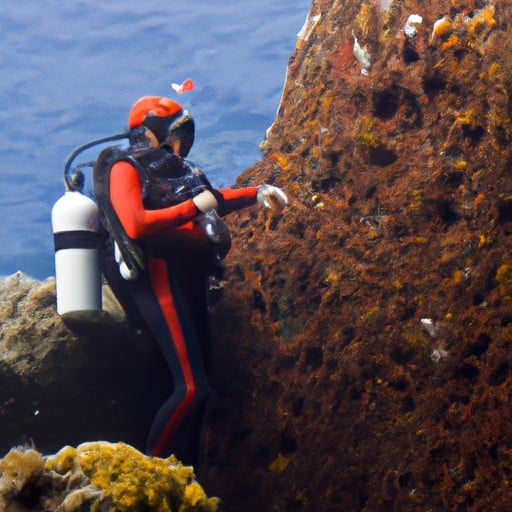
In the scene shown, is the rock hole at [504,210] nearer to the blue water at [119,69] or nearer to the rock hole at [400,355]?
the rock hole at [400,355]

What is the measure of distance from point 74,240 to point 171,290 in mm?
898

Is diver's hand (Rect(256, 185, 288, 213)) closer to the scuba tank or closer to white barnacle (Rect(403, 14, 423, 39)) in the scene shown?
the scuba tank

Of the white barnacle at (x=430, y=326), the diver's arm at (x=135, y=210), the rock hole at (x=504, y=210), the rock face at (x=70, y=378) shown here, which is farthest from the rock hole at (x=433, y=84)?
the rock face at (x=70, y=378)

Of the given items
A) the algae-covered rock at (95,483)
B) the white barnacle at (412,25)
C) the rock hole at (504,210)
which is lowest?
the algae-covered rock at (95,483)

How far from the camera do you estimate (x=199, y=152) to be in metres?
28.8

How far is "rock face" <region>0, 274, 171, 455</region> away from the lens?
4.29 meters

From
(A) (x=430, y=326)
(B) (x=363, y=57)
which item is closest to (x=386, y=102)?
(B) (x=363, y=57)

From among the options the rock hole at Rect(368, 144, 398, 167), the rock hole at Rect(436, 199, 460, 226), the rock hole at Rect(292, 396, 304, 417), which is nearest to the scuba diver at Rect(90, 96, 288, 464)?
the rock hole at Rect(292, 396, 304, 417)

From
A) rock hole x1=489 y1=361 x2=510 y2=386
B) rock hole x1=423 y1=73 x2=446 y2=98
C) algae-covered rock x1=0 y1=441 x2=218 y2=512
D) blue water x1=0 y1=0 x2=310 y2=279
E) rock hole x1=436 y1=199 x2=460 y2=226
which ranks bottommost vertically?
blue water x1=0 y1=0 x2=310 y2=279

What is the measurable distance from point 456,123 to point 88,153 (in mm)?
24293

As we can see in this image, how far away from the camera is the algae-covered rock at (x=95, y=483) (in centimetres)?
233

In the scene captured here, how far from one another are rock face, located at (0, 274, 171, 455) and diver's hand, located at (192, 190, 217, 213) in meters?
1.39

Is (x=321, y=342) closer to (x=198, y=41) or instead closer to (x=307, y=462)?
(x=307, y=462)

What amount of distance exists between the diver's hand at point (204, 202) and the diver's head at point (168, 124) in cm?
61
